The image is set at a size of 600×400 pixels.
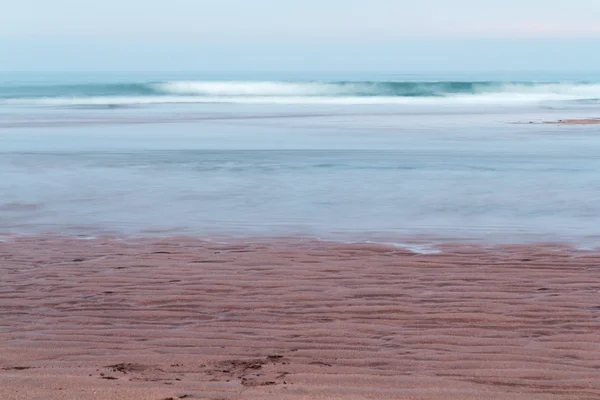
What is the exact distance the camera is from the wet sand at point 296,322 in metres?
4.01

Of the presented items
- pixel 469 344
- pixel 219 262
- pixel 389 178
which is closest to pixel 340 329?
pixel 469 344

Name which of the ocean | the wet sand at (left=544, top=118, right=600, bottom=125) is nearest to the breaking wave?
the wet sand at (left=544, top=118, right=600, bottom=125)

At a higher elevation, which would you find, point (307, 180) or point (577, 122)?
point (307, 180)

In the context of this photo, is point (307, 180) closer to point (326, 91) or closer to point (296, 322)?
point (296, 322)

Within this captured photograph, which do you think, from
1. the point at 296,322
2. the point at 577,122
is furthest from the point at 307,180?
the point at 577,122

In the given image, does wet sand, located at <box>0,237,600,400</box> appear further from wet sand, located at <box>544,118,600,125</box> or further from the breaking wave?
the breaking wave

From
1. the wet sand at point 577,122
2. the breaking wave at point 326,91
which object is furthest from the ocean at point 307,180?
the breaking wave at point 326,91

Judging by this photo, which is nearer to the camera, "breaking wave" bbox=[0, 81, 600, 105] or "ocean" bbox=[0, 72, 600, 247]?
"ocean" bbox=[0, 72, 600, 247]

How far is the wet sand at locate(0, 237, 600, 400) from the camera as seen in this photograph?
13.2 feet

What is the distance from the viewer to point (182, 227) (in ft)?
27.6

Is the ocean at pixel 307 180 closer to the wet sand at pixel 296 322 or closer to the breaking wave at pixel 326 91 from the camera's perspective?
the wet sand at pixel 296 322

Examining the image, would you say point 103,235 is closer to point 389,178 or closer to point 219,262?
point 219,262

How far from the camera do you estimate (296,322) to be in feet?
16.7

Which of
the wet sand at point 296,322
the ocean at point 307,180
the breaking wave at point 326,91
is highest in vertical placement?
the wet sand at point 296,322
